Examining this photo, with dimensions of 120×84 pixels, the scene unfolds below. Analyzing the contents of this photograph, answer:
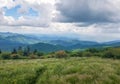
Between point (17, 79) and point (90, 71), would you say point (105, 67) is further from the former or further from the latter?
point (17, 79)

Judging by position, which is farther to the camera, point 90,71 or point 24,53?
point 24,53

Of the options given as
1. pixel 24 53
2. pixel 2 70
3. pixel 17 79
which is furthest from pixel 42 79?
pixel 24 53

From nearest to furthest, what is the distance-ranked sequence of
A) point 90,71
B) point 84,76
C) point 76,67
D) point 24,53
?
point 84,76
point 90,71
point 76,67
point 24,53

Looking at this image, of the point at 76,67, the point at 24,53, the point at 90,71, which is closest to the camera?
the point at 90,71

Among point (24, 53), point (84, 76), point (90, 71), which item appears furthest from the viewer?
point (24, 53)

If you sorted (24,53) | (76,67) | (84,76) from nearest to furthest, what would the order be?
(84,76)
(76,67)
(24,53)

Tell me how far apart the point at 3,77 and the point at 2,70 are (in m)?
4.94

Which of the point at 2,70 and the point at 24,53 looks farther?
the point at 24,53

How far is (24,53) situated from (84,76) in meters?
156

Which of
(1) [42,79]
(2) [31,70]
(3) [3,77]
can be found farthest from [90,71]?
(3) [3,77]

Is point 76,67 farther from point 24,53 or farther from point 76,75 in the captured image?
point 24,53

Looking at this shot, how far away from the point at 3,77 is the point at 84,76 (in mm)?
17730

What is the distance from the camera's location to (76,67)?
170 ft

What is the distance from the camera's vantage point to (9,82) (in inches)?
1884
